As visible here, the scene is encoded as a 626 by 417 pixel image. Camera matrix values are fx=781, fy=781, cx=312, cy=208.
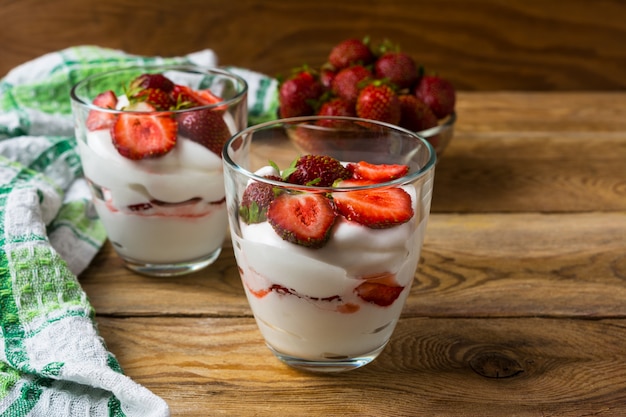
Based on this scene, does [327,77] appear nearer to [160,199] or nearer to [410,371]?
[160,199]

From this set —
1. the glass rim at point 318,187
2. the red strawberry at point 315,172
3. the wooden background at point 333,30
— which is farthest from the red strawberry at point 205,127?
the wooden background at point 333,30

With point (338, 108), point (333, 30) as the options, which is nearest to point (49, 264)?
point (338, 108)

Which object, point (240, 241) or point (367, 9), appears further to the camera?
point (367, 9)

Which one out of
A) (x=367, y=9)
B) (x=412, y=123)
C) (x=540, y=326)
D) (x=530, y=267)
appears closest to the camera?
(x=540, y=326)

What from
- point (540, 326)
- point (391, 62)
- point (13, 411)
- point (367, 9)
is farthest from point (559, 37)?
point (13, 411)

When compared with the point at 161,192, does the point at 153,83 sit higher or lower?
higher

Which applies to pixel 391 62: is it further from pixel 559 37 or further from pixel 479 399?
pixel 559 37
